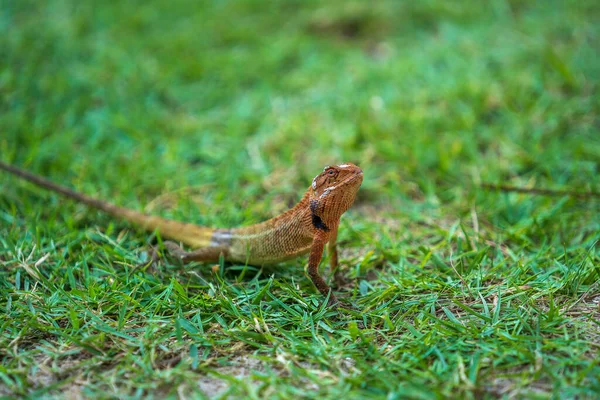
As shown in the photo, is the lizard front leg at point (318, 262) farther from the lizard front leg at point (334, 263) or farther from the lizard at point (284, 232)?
the lizard front leg at point (334, 263)

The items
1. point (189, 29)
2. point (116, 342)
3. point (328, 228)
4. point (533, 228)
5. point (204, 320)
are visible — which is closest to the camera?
point (116, 342)

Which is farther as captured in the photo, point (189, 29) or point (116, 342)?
→ point (189, 29)

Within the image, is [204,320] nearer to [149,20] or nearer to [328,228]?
[328,228]

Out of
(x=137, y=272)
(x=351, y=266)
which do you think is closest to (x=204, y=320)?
(x=137, y=272)

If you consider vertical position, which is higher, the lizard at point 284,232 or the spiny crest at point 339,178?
the spiny crest at point 339,178

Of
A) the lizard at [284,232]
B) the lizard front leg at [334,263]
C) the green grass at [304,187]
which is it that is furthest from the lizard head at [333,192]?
the green grass at [304,187]

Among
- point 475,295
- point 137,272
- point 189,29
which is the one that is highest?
point 189,29
